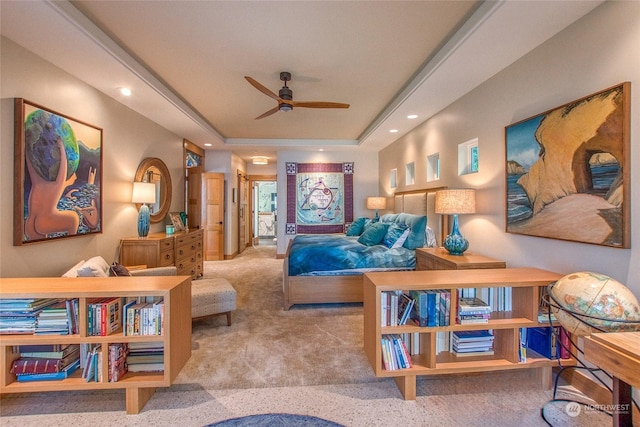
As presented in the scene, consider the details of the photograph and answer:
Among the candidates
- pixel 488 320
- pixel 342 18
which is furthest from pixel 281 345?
pixel 342 18

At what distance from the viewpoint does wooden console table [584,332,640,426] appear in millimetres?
1064

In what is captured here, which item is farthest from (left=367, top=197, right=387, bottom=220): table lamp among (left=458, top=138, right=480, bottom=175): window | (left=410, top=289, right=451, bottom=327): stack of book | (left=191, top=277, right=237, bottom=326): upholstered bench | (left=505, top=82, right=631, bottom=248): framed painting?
(left=410, top=289, right=451, bottom=327): stack of book

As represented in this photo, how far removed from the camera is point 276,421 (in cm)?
167

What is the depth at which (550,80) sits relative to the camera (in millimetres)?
2117

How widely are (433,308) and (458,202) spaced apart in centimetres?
143

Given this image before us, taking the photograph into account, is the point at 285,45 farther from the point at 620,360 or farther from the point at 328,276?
the point at 620,360

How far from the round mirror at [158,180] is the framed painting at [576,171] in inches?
168

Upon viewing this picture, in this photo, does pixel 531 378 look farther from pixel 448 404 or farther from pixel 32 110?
pixel 32 110

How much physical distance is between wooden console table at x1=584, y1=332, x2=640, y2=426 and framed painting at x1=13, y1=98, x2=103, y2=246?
354 centimetres

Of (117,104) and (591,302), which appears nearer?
(591,302)

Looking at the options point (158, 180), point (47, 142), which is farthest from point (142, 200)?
point (47, 142)

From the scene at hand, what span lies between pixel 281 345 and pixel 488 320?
167 cm

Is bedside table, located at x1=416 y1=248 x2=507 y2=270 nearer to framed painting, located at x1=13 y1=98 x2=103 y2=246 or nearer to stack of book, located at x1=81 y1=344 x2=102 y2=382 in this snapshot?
stack of book, located at x1=81 y1=344 x2=102 y2=382

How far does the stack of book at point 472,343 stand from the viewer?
6.57ft
